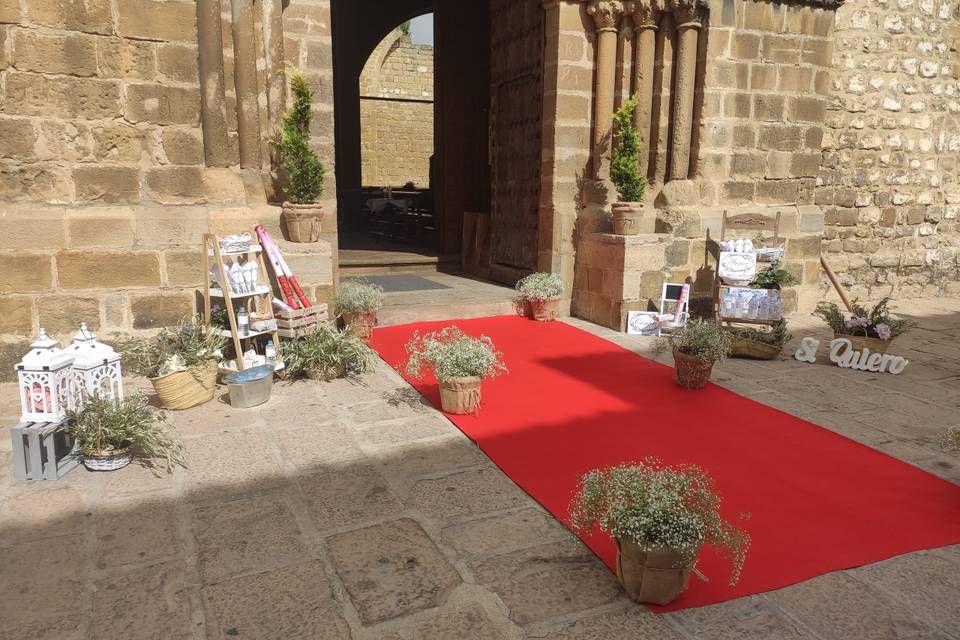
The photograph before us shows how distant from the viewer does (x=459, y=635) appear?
6.95ft

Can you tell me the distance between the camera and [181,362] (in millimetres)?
4148

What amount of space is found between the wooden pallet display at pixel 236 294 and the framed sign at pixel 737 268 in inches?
154

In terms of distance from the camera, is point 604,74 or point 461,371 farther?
point 604,74

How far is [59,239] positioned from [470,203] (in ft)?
20.8

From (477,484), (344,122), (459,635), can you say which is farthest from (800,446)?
(344,122)

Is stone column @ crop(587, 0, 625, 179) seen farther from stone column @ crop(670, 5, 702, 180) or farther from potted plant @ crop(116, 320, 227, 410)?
potted plant @ crop(116, 320, 227, 410)

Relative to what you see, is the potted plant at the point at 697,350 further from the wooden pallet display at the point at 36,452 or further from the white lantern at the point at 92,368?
the wooden pallet display at the point at 36,452

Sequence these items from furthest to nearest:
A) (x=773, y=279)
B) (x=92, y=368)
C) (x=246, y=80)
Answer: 1. (x=773, y=279)
2. (x=246, y=80)
3. (x=92, y=368)

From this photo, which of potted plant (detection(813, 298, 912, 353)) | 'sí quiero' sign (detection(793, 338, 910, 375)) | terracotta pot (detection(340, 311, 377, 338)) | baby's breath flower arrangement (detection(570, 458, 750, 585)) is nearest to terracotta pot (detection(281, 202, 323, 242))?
terracotta pot (detection(340, 311, 377, 338))

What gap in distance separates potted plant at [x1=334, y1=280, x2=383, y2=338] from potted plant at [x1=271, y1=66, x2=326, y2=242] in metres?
0.56

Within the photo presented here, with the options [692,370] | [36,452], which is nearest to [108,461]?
[36,452]

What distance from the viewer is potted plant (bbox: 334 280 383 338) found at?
5.75 meters

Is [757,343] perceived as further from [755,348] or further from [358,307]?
[358,307]

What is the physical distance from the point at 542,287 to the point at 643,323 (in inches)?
41.3
